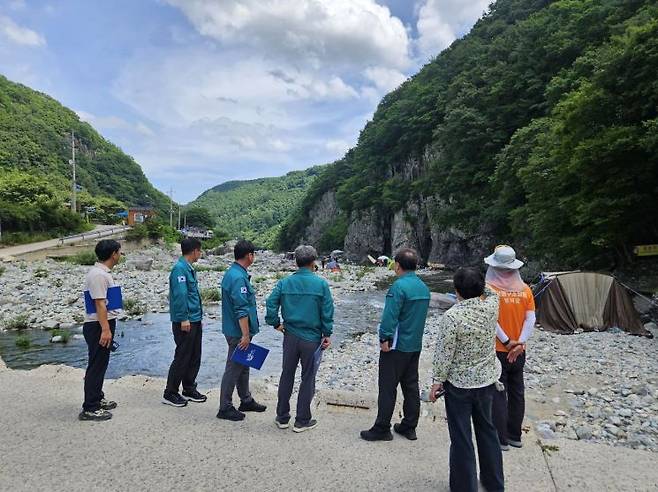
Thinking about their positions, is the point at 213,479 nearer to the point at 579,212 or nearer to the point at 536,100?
the point at 579,212

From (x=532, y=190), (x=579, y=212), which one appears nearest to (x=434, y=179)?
(x=532, y=190)

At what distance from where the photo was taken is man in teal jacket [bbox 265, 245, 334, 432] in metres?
4.55

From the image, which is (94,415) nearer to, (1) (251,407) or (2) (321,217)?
(1) (251,407)

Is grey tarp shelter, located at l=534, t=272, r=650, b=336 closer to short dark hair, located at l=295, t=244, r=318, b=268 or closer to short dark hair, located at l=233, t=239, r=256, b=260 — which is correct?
short dark hair, located at l=295, t=244, r=318, b=268

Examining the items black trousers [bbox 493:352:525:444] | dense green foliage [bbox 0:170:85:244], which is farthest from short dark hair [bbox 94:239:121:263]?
dense green foliage [bbox 0:170:85:244]

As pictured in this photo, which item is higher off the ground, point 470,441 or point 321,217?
point 321,217

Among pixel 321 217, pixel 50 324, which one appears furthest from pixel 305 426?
pixel 321 217

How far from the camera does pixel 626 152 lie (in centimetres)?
1580

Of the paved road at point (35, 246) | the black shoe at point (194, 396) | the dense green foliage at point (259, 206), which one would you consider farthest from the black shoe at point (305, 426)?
the dense green foliage at point (259, 206)

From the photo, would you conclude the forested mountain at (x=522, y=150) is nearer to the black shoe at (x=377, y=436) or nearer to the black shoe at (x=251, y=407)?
the black shoe at (x=377, y=436)

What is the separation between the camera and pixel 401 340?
430cm

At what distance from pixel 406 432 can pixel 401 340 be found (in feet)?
3.20

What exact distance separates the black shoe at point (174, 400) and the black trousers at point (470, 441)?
3.21 meters

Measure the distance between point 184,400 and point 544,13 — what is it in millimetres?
49638
